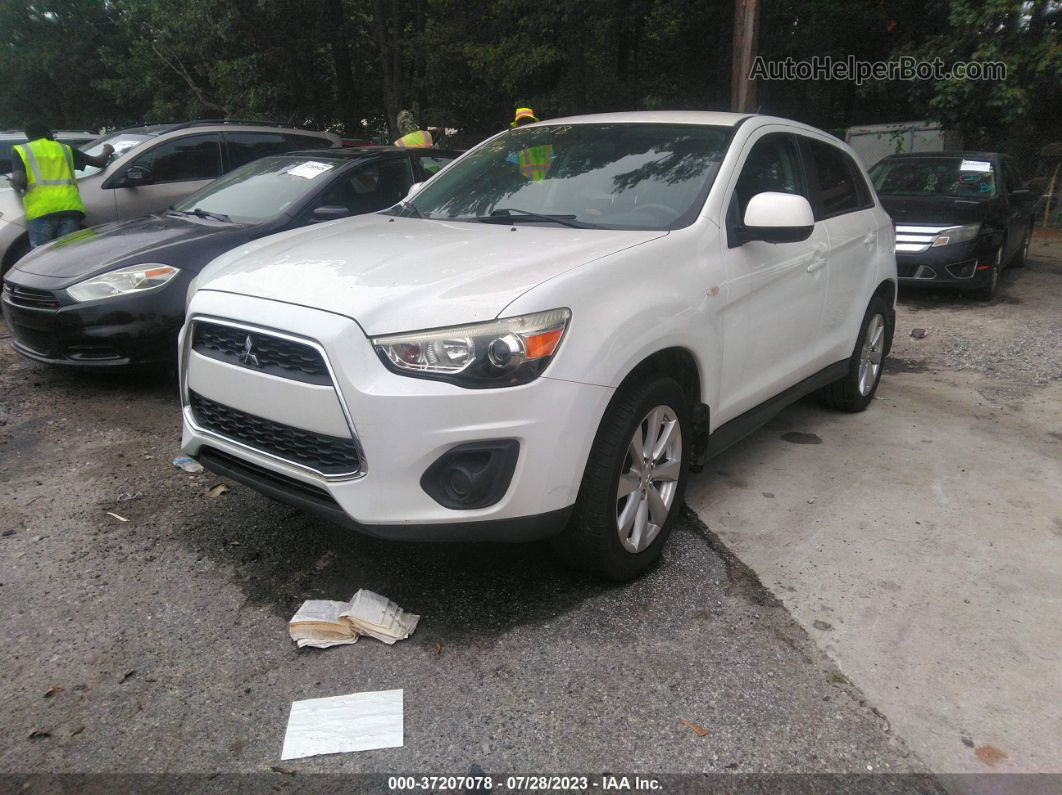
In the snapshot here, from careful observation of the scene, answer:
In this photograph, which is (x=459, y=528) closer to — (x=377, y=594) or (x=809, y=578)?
(x=377, y=594)

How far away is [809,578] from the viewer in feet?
11.0

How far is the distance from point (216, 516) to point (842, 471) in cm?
325

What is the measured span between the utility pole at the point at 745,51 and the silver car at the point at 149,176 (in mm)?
5873

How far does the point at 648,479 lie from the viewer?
318 centimetres

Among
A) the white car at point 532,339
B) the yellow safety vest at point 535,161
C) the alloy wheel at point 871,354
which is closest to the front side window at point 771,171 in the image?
the white car at point 532,339

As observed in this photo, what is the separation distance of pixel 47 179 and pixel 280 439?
18.0ft

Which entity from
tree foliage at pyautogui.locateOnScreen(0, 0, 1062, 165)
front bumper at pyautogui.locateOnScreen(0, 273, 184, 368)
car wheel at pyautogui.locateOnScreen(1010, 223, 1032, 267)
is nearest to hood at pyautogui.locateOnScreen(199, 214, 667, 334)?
front bumper at pyautogui.locateOnScreen(0, 273, 184, 368)

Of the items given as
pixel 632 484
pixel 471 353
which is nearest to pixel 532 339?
pixel 471 353

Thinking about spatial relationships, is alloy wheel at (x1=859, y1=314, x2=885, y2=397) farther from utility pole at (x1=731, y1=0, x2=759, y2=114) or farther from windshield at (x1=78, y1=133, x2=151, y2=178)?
windshield at (x1=78, y1=133, x2=151, y2=178)

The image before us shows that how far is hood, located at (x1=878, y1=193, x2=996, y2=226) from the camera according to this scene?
867 cm

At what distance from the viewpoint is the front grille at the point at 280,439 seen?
273 cm

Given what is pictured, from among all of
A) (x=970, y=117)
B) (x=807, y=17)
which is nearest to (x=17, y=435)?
(x=970, y=117)

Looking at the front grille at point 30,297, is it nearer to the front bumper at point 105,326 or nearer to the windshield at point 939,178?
the front bumper at point 105,326

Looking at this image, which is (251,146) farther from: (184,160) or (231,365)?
(231,365)
